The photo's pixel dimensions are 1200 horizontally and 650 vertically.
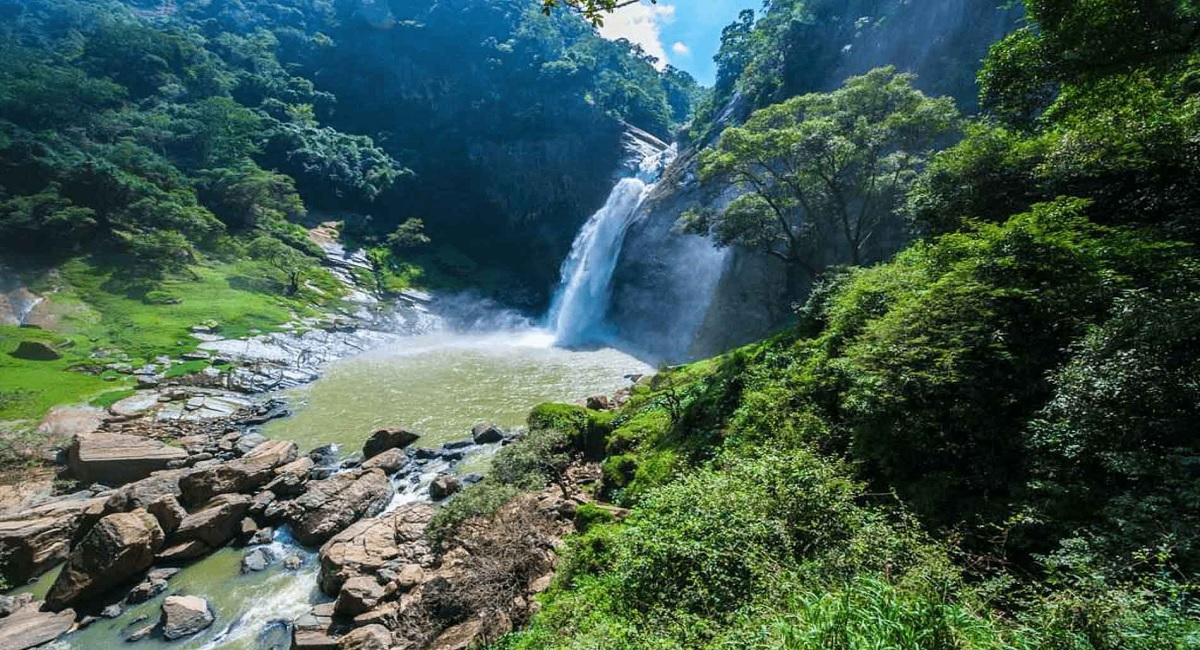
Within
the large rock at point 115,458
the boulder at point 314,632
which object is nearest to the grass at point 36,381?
the large rock at point 115,458

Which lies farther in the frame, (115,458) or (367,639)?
(115,458)

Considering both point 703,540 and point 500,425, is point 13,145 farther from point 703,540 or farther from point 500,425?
point 703,540

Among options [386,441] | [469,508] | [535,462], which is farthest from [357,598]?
[386,441]

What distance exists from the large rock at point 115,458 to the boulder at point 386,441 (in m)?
5.39

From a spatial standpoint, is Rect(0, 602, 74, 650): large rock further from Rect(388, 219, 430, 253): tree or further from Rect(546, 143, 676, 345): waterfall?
Rect(388, 219, 430, 253): tree

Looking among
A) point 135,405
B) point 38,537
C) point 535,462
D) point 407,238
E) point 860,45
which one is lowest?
point 135,405

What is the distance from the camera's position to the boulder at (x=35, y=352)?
21859mm

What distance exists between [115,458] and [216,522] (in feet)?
21.3

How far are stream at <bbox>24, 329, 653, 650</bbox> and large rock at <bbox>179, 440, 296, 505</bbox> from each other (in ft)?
6.76

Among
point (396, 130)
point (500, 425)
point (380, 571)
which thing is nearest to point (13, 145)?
point (396, 130)

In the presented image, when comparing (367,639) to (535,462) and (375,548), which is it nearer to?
(375,548)

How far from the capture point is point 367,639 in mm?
6930

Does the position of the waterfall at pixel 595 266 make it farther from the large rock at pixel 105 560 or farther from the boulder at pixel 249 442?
the large rock at pixel 105 560

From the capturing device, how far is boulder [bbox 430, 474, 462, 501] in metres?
11.9
